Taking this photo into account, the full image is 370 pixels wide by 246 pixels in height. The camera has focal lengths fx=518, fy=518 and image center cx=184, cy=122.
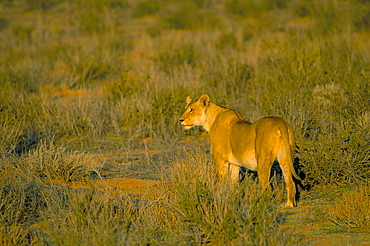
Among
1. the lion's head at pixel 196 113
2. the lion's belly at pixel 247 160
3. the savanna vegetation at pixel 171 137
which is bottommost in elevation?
the savanna vegetation at pixel 171 137

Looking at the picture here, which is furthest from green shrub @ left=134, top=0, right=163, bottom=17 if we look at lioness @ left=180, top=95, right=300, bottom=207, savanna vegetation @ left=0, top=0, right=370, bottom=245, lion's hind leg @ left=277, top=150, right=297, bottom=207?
lion's hind leg @ left=277, top=150, right=297, bottom=207

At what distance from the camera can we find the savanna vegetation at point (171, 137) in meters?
5.00

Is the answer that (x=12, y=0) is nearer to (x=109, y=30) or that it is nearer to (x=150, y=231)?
(x=109, y=30)

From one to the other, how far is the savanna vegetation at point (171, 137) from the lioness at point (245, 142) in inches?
8.3

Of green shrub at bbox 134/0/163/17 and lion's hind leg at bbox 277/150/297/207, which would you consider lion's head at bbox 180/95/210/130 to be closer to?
lion's hind leg at bbox 277/150/297/207

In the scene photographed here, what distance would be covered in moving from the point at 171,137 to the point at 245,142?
4.34 m

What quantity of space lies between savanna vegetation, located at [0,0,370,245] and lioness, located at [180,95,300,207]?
0.69ft

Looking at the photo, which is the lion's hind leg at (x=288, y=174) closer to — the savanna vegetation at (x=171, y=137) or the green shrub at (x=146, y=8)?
the savanna vegetation at (x=171, y=137)

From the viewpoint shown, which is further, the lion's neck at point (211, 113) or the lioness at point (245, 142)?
the lion's neck at point (211, 113)

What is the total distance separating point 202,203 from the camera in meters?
4.97

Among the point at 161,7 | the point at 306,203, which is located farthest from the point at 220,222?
the point at 161,7

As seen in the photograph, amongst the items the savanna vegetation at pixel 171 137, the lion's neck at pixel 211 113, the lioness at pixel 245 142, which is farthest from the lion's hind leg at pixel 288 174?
the lion's neck at pixel 211 113

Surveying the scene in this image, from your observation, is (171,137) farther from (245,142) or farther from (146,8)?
(146,8)

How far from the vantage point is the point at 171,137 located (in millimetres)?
9984
